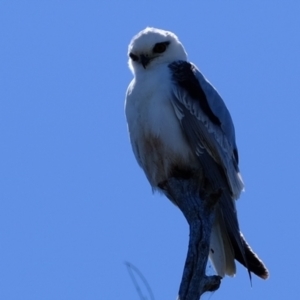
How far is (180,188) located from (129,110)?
1.05 m

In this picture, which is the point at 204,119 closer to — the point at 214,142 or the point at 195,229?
the point at 214,142

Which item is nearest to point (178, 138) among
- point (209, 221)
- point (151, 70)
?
point (151, 70)

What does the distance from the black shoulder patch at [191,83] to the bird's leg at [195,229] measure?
749mm

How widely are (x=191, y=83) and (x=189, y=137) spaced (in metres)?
0.50

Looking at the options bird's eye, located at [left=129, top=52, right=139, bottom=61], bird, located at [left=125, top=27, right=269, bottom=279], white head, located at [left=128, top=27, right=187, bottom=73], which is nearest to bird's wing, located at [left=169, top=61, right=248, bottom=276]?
bird, located at [left=125, top=27, right=269, bottom=279]

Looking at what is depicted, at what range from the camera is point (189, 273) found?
600cm

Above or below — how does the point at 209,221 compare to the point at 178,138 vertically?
below

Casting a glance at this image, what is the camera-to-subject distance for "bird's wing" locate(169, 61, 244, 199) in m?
7.79

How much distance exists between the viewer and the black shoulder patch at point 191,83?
311 inches

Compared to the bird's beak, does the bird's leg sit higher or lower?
lower

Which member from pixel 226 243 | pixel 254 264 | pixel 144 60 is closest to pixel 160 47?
pixel 144 60

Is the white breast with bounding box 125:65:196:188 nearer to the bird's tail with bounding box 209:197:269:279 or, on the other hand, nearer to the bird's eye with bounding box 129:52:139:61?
the bird's eye with bounding box 129:52:139:61

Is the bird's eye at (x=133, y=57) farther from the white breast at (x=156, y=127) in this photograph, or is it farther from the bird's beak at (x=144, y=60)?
the white breast at (x=156, y=127)

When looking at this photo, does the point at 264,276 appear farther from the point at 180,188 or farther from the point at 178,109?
the point at 178,109
